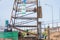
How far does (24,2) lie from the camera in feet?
12.4

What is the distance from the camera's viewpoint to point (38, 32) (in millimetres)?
3703

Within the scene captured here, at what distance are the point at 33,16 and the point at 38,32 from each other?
0.29 meters

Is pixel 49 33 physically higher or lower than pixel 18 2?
lower

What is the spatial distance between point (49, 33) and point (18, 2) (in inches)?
29.3

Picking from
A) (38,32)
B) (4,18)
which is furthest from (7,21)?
(38,32)

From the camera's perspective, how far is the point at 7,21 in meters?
3.67

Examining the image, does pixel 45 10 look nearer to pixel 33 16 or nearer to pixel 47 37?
pixel 33 16

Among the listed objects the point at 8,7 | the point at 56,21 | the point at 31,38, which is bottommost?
the point at 31,38

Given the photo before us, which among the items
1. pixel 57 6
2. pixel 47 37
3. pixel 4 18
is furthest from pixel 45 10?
pixel 4 18

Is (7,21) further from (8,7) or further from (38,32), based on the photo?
(38,32)

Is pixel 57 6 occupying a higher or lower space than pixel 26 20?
higher

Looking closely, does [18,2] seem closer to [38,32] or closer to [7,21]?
[7,21]

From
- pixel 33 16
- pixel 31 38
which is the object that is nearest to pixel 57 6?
pixel 33 16

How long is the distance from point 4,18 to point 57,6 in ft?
3.03
